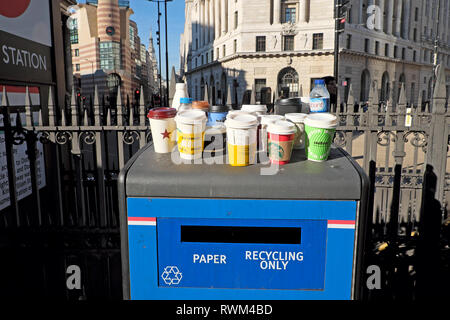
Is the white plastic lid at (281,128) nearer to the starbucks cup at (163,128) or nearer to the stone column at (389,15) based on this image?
the starbucks cup at (163,128)

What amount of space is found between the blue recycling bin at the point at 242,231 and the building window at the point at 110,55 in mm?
59293

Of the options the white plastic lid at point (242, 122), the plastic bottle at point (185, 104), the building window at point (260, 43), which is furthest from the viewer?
the building window at point (260, 43)

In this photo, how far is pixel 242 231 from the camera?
1.98 m

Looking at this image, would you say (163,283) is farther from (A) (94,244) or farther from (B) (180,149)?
(A) (94,244)

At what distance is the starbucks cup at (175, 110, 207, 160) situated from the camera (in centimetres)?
215

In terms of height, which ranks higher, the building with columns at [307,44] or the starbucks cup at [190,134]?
the building with columns at [307,44]

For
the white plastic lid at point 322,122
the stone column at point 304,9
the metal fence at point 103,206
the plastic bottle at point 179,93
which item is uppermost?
the stone column at point 304,9

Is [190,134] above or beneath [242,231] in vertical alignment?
above

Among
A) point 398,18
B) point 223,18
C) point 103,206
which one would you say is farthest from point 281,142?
point 398,18

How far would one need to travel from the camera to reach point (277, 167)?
208 cm

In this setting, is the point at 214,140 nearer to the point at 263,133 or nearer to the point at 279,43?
the point at 263,133

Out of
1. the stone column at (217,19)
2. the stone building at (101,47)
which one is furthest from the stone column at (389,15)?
the stone building at (101,47)

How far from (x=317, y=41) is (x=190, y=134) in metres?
39.9

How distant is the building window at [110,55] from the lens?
184ft
